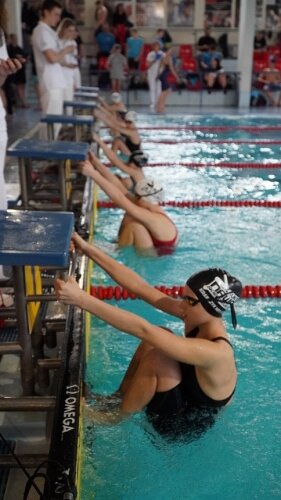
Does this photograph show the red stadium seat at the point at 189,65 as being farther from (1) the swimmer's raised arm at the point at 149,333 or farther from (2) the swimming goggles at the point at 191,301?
(1) the swimmer's raised arm at the point at 149,333

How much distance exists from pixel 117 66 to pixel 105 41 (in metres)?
1.59

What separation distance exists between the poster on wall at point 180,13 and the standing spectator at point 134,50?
3.13m

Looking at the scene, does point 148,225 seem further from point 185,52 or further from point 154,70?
point 185,52

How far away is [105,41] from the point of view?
16328mm

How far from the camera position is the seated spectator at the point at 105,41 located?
53.4ft

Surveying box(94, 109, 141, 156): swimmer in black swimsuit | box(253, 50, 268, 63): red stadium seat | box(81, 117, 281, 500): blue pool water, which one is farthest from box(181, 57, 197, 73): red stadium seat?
box(81, 117, 281, 500): blue pool water

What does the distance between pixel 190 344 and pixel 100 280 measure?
7.80ft

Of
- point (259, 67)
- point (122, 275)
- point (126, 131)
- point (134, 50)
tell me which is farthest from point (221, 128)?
point (122, 275)

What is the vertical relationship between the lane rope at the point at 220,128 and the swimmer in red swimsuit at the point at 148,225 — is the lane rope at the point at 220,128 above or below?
below

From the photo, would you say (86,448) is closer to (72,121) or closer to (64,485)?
(64,485)

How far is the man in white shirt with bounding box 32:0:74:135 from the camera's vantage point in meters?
5.93

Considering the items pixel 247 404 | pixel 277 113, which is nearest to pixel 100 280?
pixel 247 404

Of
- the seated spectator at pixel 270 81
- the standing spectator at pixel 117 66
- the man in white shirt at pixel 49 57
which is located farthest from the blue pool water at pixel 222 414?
the seated spectator at pixel 270 81

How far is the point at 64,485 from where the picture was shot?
161 centimetres
